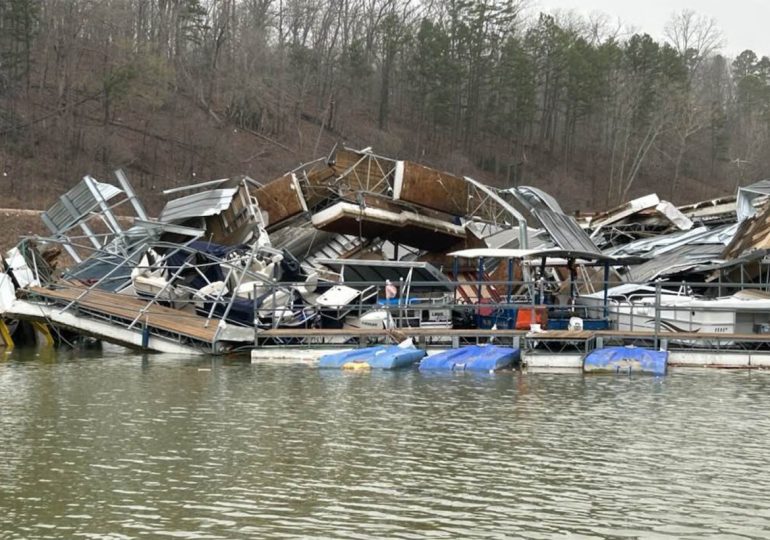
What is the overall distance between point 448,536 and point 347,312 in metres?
17.1

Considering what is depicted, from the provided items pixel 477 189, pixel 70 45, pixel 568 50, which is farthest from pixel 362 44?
pixel 477 189

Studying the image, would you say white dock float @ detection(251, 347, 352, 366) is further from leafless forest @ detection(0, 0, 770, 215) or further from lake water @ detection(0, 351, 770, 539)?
leafless forest @ detection(0, 0, 770, 215)

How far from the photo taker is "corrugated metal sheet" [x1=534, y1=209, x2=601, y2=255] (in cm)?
2716

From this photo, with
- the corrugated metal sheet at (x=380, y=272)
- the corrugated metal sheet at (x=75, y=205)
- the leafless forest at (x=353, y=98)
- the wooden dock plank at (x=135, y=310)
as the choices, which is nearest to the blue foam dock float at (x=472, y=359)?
the corrugated metal sheet at (x=380, y=272)

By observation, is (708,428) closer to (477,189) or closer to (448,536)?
(448,536)

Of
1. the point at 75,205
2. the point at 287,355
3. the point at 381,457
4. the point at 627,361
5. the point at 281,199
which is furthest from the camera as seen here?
the point at 281,199

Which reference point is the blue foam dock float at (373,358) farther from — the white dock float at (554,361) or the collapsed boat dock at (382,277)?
the white dock float at (554,361)

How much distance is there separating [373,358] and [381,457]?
10.1m

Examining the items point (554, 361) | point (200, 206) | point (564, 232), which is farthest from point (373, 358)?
point (200, 206)

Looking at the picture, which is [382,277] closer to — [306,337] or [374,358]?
[306,337]

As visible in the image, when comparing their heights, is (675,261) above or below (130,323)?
above

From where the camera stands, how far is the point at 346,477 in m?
12.6

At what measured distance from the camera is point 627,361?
23250mm

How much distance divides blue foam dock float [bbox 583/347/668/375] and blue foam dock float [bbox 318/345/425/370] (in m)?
4.03
